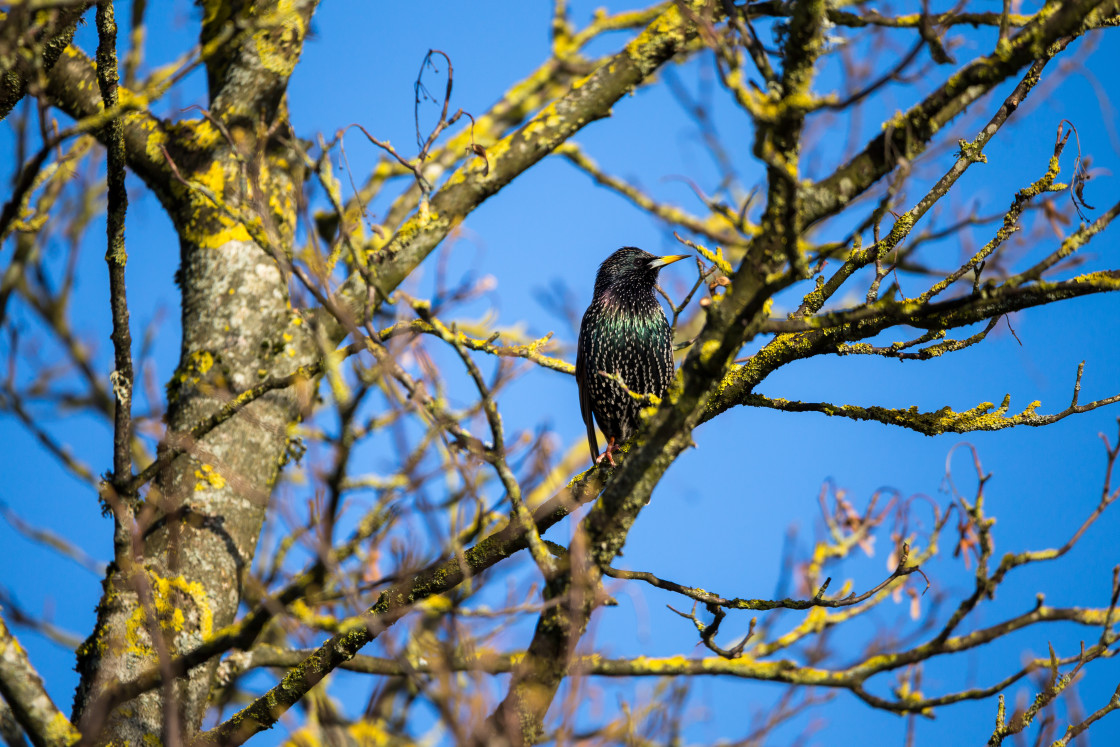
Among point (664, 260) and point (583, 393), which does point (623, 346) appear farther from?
point (664, 260)

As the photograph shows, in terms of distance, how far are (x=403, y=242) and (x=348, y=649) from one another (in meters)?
1.72

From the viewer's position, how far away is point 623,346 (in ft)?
16.6

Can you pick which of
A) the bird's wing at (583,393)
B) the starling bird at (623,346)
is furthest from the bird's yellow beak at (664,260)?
the bird's wing at (583,393)

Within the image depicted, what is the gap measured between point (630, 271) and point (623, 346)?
2.00ft

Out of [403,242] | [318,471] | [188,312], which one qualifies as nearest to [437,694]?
[318,471]

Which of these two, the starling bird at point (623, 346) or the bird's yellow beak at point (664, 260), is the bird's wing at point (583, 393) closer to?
the starling bird at point (623, 346)

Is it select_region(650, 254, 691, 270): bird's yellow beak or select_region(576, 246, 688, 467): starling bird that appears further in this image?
select_region(650, 254, 691, 270): bird's yellow beak

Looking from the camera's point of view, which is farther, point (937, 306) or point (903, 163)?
point (937, 306)

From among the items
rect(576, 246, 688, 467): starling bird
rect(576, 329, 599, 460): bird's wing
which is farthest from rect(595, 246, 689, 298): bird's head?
rect(576, 329, 599, 460): bird's wing

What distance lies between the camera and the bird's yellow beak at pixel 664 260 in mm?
5410

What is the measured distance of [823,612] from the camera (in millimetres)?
3711

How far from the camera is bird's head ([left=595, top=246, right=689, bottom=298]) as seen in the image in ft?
17.6

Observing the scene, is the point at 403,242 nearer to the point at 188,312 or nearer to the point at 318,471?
the point at 188,312

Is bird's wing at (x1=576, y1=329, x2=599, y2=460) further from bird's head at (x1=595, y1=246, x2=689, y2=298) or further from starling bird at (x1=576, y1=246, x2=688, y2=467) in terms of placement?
bird's head at (x1=595, y1=246, x2=689, y2=298)
